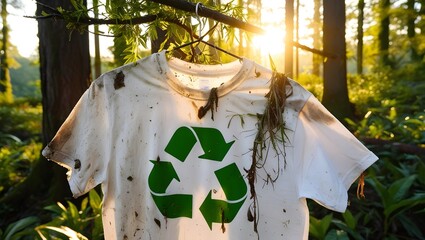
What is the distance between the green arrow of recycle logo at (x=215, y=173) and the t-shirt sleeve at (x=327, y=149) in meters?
0.26

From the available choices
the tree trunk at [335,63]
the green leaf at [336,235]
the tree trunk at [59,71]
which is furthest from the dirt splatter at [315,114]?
the tree trunk at [335,63]

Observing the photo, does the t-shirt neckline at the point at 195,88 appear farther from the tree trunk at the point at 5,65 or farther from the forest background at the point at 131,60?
the tree trunk at the point at 5,65

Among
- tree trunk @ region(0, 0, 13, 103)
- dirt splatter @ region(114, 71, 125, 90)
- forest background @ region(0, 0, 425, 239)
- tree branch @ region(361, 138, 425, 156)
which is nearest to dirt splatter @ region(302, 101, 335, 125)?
forest background @ region(0, 0, 425, 239)

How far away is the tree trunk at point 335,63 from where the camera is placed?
7059 mm

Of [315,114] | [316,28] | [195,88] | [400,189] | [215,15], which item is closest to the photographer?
[215,15]

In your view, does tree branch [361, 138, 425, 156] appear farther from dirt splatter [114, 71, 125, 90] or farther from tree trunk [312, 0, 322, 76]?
tree trunk [312, 0, 322, 76]

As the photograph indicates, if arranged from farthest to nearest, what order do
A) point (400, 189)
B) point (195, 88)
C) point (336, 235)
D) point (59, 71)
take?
point (59, 71)
point (400, 189)
point (336, 235)
point (195, 88)

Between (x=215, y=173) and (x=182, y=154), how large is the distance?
0.15 m

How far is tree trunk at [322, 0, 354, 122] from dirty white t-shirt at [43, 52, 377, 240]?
5.97 m

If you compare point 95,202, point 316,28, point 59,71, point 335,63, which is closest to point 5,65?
point 316,28

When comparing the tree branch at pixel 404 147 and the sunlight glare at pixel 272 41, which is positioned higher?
the sunlight glare at pixel 272 41

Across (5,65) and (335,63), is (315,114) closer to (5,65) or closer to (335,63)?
(335,63)

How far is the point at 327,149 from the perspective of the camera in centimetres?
143

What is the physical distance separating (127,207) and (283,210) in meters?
0.62
